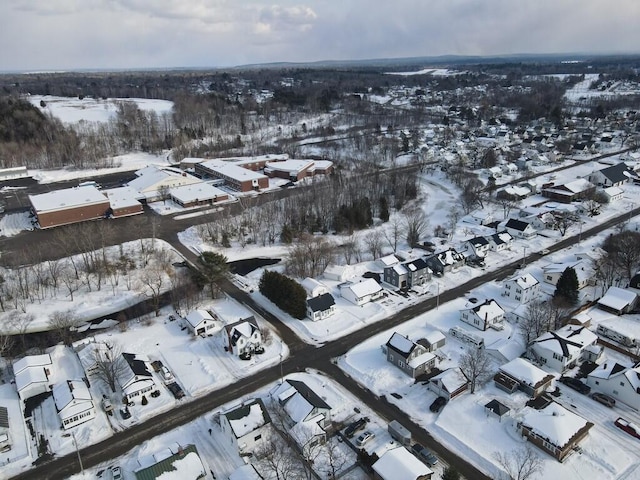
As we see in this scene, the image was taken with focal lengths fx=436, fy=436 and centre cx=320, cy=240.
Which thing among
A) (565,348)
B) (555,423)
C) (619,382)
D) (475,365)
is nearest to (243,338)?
(475,365)

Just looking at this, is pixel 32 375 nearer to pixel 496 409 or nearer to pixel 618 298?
pixel 496 409

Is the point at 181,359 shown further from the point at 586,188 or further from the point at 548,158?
the point at 548,158

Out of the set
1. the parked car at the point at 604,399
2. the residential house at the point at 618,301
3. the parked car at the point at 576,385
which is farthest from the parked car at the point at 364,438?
the residential house at the point at 618,301

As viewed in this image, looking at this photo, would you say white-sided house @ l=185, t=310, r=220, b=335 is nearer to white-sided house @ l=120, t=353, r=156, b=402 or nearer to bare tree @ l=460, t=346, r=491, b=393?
white-sided house @ l=120, t=353, r=156, b=402

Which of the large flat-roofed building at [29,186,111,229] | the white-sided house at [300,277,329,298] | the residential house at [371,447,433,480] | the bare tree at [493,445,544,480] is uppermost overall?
the large flat-roofed building at [29,186,111,229]

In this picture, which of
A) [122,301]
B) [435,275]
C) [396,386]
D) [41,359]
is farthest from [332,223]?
[41,359]

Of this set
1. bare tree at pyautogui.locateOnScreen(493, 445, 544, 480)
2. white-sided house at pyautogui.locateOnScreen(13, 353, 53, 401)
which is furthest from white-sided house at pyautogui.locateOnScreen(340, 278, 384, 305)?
white-sided house at pyautogui.locateOnScreen(13, 353, 53, 401)
